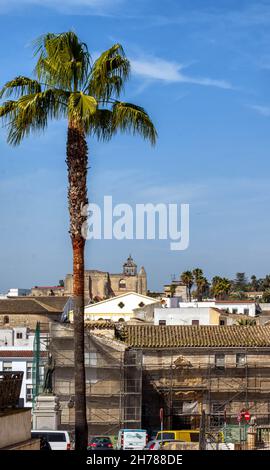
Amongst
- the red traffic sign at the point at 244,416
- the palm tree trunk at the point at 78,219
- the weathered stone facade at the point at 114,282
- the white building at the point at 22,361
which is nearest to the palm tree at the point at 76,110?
the palm tree trunk at the point at 78,219

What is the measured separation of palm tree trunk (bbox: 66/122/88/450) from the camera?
22609 millimetres

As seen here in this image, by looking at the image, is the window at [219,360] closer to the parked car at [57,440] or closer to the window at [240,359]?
the window at [240,359]

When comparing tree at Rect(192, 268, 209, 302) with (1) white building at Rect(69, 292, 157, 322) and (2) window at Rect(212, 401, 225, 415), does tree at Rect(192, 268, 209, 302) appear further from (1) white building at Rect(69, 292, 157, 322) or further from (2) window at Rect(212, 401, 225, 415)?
(2) window at Rect(212, 401, 225, 415)

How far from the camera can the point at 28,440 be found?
48.5ft

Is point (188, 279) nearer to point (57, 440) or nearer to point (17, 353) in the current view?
point (17, 353)

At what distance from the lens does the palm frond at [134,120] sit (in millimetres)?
22984

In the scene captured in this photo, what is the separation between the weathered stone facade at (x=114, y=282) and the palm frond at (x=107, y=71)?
12178cm

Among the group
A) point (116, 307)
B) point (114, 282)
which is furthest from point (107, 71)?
point (114, 282)

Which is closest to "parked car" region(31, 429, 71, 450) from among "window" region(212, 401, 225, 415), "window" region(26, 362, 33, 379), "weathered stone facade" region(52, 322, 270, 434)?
"weathered stone facade" region(52, 322, 270, 434)

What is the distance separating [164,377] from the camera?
51.7 metres

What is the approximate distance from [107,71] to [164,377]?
3113cm
